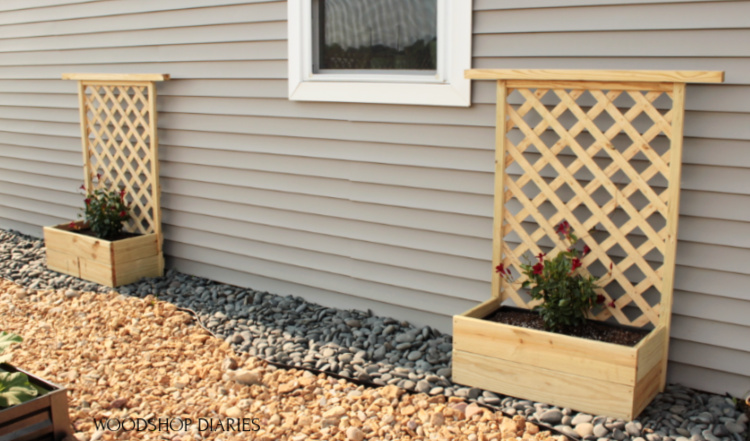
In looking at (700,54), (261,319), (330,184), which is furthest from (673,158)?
(261,319)

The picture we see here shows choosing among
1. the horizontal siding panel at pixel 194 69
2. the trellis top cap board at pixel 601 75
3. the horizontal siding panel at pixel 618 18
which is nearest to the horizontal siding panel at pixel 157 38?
the horizontal siding panel at pixel 194 69

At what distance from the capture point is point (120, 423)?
3.12m

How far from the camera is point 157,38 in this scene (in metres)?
5.13

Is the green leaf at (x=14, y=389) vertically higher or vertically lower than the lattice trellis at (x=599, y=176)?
lower

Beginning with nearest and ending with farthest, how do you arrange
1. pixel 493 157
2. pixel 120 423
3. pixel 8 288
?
1. pixel 120 423
2. pixel 493 157
3. pixel 8 288

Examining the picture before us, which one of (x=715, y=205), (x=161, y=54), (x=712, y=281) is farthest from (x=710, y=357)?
(x=161, y=54)

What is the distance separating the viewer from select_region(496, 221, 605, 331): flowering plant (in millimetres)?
3170

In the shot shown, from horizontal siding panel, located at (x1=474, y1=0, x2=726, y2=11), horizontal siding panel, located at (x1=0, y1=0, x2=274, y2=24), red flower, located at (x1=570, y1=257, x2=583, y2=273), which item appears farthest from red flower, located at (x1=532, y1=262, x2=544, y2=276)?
horizontal siding panel, located at (x1=0, y1=0, x2=274, y2=24)

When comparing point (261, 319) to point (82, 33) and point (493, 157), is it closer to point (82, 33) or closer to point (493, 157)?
point (493, 157)

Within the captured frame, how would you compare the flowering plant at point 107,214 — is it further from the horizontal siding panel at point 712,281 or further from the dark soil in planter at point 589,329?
the horizontal siding panel at point 712,281

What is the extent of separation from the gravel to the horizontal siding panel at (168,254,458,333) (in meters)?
0.05

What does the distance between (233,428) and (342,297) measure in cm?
153

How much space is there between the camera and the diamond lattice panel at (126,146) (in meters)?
5.20

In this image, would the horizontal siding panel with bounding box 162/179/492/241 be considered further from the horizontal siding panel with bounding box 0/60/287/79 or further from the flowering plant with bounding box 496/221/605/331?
the horizontal siding panel with bounding box 0/60/287/79
